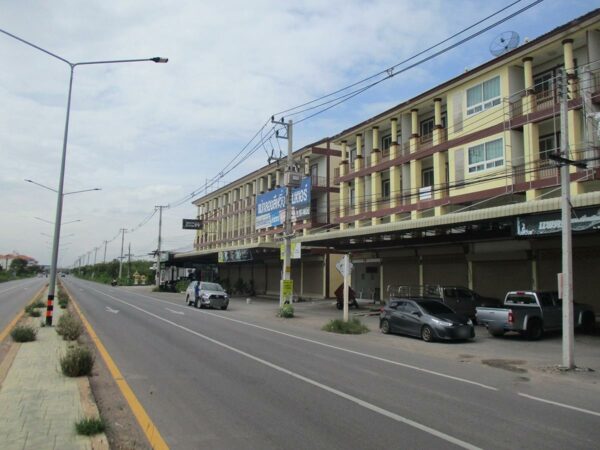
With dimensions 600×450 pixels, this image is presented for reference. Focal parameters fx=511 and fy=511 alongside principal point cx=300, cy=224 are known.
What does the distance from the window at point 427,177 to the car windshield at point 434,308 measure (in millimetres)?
20683

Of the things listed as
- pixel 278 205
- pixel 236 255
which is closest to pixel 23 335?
pixel 278 205

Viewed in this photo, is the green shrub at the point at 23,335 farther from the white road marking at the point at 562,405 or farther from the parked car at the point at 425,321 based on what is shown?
the parked car at the point at 425,321

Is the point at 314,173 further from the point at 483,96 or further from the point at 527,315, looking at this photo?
the point at 527,315

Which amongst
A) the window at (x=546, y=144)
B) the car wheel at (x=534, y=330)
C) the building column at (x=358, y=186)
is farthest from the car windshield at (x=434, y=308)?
the building column at (x=358, y=186)

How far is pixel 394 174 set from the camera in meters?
40.6

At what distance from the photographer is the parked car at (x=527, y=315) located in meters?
18.3

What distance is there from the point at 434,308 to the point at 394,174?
22.9 m

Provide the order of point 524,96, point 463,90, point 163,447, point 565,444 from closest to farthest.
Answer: point 163,447 → point 565,444 → point 524,96 → point 463,90

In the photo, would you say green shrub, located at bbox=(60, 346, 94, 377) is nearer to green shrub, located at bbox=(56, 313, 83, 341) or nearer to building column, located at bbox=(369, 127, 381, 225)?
green shrub, located at bbox=(56, 313, 83, 341)

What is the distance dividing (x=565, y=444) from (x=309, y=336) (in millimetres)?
12884

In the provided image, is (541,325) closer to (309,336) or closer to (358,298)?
(309,336)

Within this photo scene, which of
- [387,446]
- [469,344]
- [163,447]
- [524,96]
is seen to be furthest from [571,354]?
[524,96]

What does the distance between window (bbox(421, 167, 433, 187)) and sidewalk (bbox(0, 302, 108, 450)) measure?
32.1m

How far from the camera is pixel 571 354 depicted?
12328 millimetres
